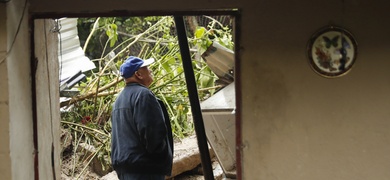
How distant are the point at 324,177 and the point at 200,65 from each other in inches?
113

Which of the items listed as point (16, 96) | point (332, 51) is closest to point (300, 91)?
point (332, 51)

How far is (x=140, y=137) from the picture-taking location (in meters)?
3.43

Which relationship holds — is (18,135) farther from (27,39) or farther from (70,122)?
(70,122)

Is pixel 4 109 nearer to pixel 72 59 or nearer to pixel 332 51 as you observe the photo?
pixel 332 51

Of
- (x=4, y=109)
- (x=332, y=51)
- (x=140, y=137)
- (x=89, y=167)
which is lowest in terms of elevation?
(x=89, y=167)

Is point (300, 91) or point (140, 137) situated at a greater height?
point (300, 91)

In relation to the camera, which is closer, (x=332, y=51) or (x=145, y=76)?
(x=332, y=51)

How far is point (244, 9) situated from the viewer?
2402 millimetres

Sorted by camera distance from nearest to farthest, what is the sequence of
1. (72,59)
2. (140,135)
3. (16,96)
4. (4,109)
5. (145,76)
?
(4,109), (16,96), (140,135), (145,76), (72,59)

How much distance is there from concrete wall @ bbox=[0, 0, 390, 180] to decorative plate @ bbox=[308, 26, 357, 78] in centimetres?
3

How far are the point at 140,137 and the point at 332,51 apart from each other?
62.4 inches

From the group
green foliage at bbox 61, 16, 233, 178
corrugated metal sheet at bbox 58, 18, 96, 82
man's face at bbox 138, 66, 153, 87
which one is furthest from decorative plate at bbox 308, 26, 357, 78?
corrugated metal sheet at bbox 58, 18, 96, 82

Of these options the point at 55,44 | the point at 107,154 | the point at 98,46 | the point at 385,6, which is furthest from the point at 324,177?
the point at 98,46

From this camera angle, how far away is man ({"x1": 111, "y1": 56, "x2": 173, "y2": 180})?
3.38 meters
